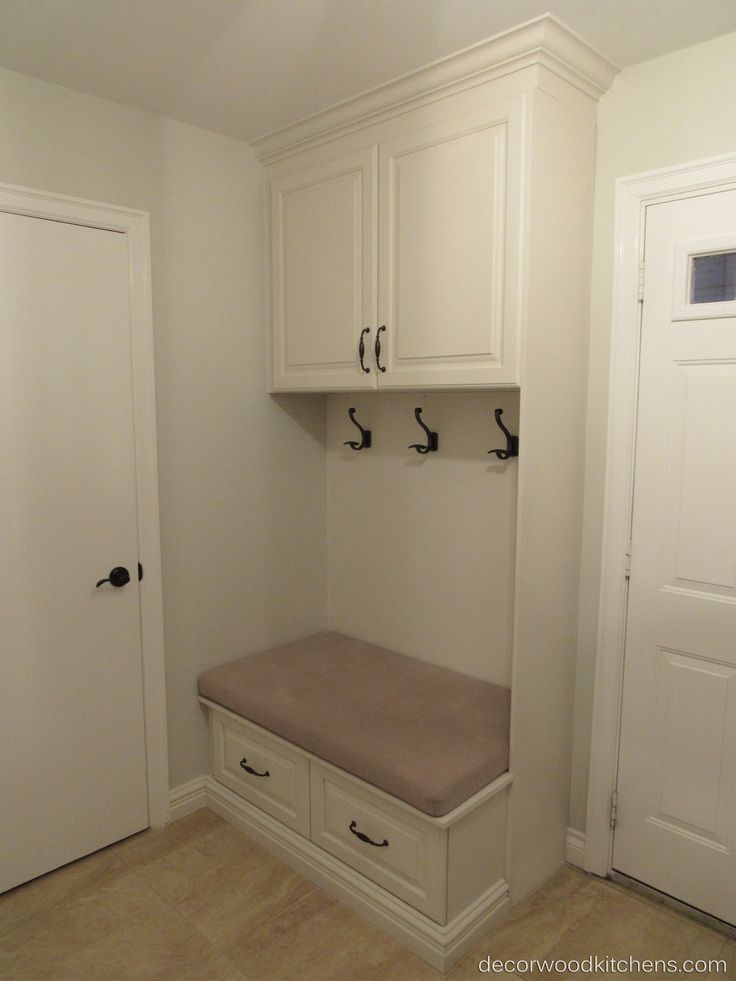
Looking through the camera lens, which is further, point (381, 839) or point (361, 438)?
point (361, 438)

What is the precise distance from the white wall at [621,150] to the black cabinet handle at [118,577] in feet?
4.91

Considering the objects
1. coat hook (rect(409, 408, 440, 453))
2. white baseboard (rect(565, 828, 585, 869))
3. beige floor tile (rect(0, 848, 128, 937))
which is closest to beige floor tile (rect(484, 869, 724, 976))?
white baseboard (rect(565, 828, 585, 869))

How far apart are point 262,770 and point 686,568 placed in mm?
1543

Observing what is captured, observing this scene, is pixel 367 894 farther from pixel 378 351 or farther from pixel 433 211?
pixel 433 211

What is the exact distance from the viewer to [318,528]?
117 inches

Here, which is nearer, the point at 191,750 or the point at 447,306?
the point at 447,306

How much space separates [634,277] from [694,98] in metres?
0.47

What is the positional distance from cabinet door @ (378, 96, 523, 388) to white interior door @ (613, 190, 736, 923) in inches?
17.9

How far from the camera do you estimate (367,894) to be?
82.3 inches

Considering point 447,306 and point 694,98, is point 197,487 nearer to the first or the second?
point 447,306

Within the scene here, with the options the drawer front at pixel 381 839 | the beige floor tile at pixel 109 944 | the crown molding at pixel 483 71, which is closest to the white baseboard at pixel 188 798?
the beige floor tile at pixel 109 944

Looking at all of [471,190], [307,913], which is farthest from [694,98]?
[307,913]

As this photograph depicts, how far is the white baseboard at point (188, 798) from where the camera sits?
8.46 feet

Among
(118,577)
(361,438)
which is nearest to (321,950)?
(118,577)
